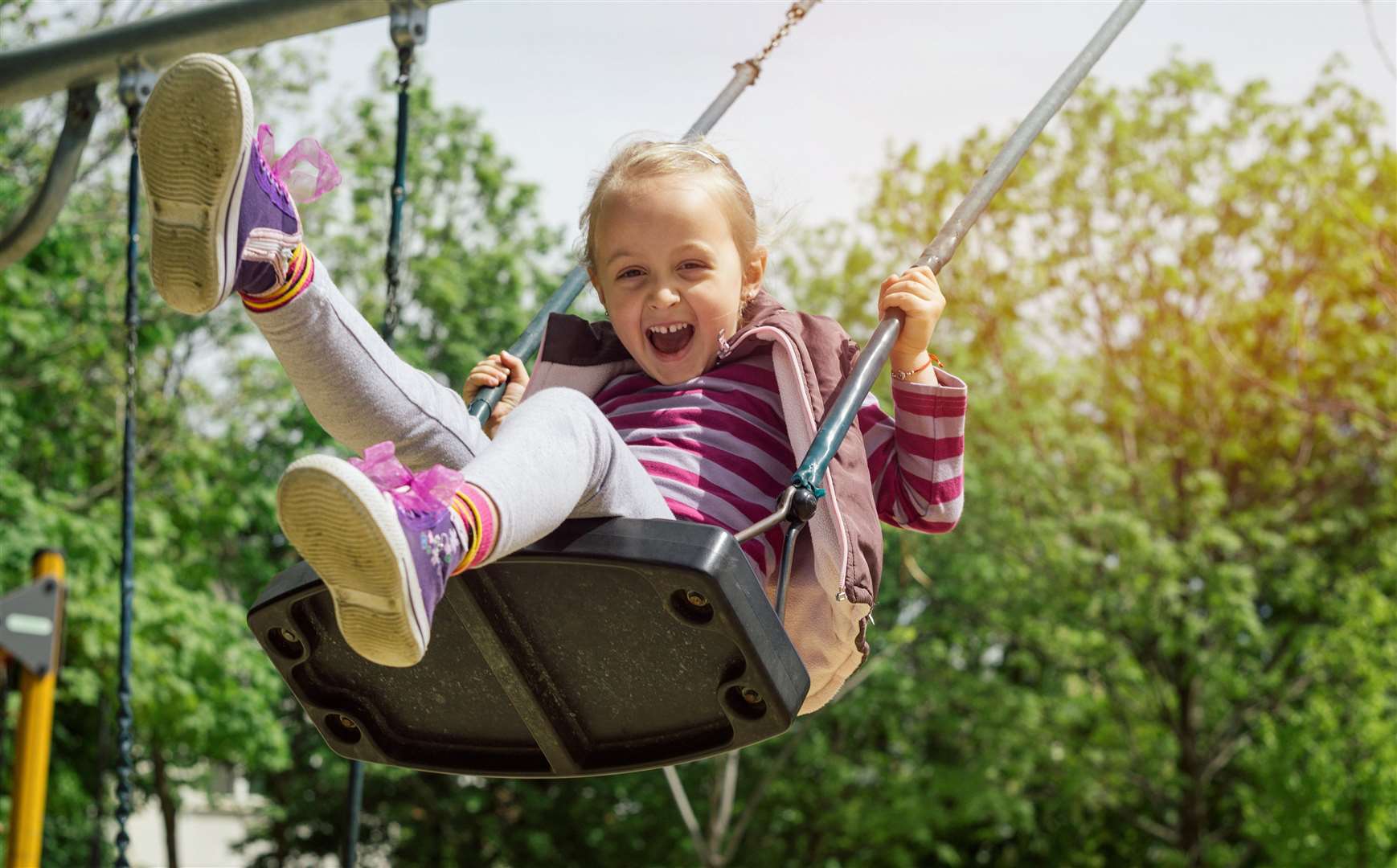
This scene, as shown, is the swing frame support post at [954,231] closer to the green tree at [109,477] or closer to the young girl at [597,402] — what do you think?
the young girl at [597,402]

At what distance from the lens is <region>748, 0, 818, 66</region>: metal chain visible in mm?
3445

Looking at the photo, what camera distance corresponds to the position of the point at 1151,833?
15.0 meters

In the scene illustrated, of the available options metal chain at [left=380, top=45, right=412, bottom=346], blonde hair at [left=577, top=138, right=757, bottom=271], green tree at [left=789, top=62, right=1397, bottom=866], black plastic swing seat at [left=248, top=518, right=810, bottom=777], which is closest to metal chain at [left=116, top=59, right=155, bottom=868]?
metal chain at [left=380, top=45, right=412, bottom=346]

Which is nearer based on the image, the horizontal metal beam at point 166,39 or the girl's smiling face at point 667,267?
the girl's smiling face at point 667,267

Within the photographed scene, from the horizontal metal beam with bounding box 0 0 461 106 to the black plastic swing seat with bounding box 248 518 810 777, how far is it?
1.70m

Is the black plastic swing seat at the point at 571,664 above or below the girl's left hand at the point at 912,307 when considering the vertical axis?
below

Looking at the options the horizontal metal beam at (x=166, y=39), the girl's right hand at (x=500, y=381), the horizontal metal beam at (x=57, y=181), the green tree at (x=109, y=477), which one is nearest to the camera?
the girl's right hand at (x=500, y=381)

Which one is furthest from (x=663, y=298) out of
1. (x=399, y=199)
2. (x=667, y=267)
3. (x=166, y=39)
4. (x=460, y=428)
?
(x=166, y=39)

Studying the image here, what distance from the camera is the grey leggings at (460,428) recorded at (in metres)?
1.88

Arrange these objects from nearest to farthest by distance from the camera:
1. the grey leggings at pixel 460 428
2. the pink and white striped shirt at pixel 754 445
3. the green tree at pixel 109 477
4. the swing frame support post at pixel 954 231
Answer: the grey leggings at pixel 460 428 < the swing frame support post at pixel 954 231 < the pink and white striped shirt at pixel 754 445 < the green tree at pixel 109 477

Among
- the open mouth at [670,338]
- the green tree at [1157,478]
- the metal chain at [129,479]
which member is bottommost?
the green tree at [1157,478]

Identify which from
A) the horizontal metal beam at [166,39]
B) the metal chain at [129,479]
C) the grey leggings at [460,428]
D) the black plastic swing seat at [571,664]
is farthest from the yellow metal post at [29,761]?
the grey leggings at [460,428]

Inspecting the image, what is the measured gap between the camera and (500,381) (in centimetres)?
273

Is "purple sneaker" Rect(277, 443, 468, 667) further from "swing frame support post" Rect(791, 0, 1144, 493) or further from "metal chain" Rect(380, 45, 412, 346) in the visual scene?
"metal chain" Rect(380, 45, 412, 346)
